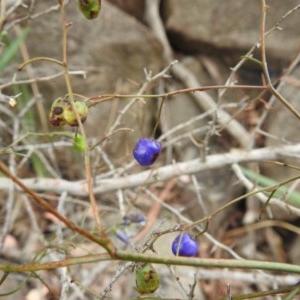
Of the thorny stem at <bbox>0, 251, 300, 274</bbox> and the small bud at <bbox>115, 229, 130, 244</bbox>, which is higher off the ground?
the thorny stem at <bbox>0, 251, 300, 274</bbox>

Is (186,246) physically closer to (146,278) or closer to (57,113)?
(146,278)

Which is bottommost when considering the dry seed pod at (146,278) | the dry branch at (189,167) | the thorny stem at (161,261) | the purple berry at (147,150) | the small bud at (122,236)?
the small bud at (122,236)

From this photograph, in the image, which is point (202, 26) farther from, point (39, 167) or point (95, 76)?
point (39, 167)

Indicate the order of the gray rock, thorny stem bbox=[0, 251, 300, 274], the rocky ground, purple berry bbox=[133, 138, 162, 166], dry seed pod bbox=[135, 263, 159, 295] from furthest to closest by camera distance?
the gray rock
the rocky ground
purple berry bbox=[133, 138, 162, 166]
dry seed pod bbox=[135, 263, 159, 295]
thorny stem bbox=[0, 251, 300, 274]

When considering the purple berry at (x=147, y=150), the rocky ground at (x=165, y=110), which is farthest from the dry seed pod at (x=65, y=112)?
the rocky ground at (x=165, y=110)

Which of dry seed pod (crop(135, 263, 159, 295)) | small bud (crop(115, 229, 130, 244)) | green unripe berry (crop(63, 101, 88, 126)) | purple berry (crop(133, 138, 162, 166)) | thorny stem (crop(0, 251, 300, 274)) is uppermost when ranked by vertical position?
green unripe berry (crop(63, 101, 88, 126))

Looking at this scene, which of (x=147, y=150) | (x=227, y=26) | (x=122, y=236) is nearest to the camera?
(x=147, y=150)

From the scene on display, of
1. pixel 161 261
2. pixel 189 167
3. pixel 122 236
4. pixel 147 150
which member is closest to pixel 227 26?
pixel 189 167

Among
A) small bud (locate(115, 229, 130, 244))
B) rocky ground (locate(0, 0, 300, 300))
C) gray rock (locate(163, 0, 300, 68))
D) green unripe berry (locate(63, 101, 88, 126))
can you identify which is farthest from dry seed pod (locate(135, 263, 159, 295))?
gray rock (locate(163, 0, 300, 68))

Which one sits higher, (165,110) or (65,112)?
(65,112)

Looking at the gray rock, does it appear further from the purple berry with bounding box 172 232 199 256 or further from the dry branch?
the purple berry with bounding box 172 232 199 256

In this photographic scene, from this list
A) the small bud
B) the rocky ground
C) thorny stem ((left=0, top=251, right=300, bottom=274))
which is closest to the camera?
thorny stem ((left=0, top=251, right=300, bottom=274))

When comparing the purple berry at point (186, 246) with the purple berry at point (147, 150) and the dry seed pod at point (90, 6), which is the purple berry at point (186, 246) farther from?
the dry seed pod at point (90, 6)
